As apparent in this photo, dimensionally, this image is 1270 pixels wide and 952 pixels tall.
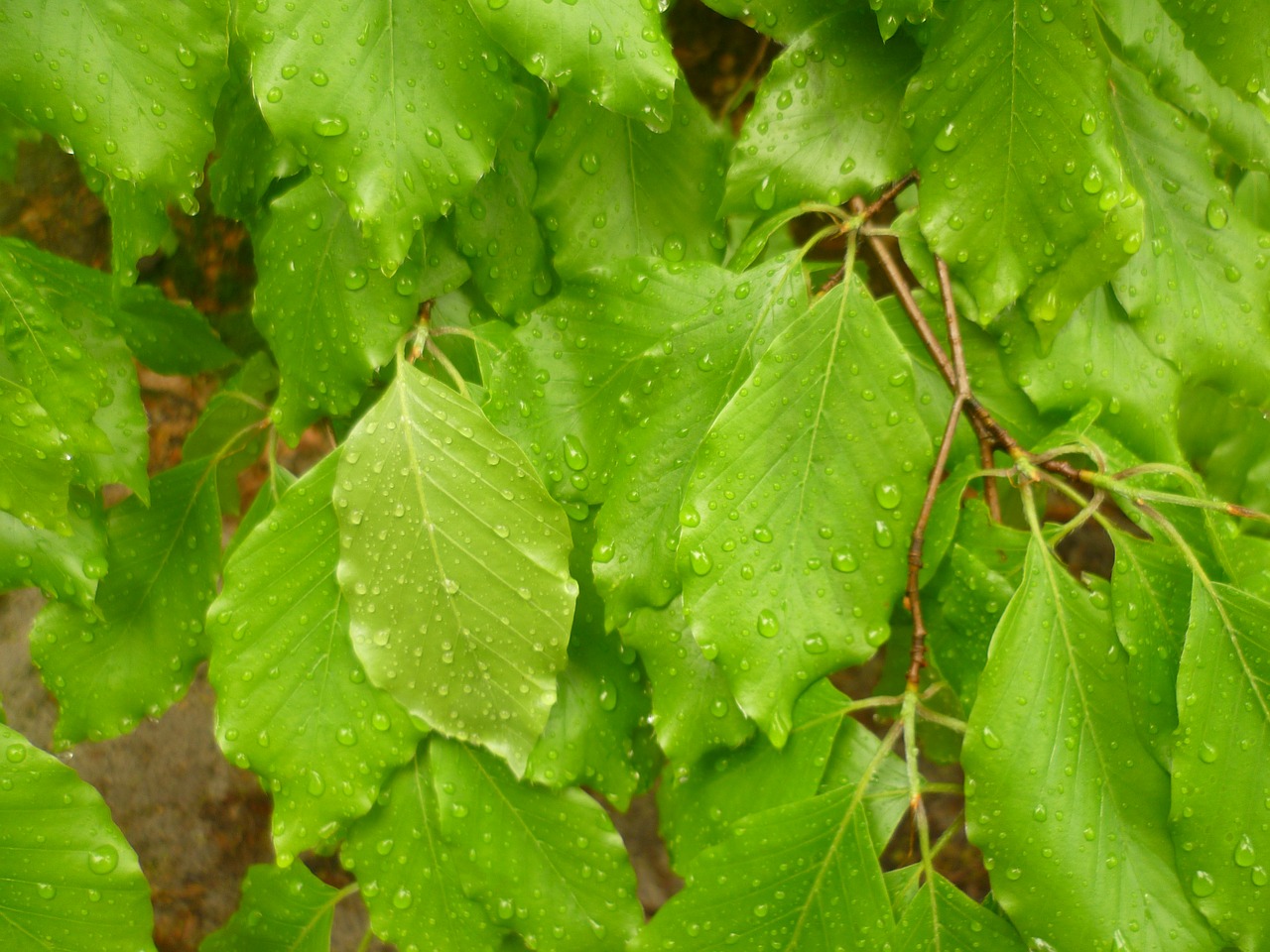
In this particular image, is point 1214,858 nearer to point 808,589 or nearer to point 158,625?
point 808,589

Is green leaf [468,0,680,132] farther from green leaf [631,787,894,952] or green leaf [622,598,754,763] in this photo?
green leaf [631,787,894,952]

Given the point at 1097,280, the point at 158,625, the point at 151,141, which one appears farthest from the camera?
the point at 158,625

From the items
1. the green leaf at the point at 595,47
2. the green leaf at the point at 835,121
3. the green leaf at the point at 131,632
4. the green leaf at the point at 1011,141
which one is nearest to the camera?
the green leaf at the point at 595,47

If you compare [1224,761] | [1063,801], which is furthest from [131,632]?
[1224,761]

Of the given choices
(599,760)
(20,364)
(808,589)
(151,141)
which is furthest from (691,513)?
(20,364)

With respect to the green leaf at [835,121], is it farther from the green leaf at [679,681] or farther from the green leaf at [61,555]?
the green leaf at [61,555]

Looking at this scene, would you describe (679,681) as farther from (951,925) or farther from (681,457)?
(951,925)

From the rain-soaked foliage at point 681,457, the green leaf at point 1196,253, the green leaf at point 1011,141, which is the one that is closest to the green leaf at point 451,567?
the rain-soaked foliage at point 681,457

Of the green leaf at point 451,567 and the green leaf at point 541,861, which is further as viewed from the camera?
the green leaf at point 541,861

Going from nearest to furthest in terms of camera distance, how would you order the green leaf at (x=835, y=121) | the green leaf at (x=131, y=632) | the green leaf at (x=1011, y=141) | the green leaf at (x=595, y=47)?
the green leaf at (x=595, y=47) → the green leaf at (x=1011, y=141) → the green leaf at (x=835, y=121) → the green leaf at (x=131, y=632)
